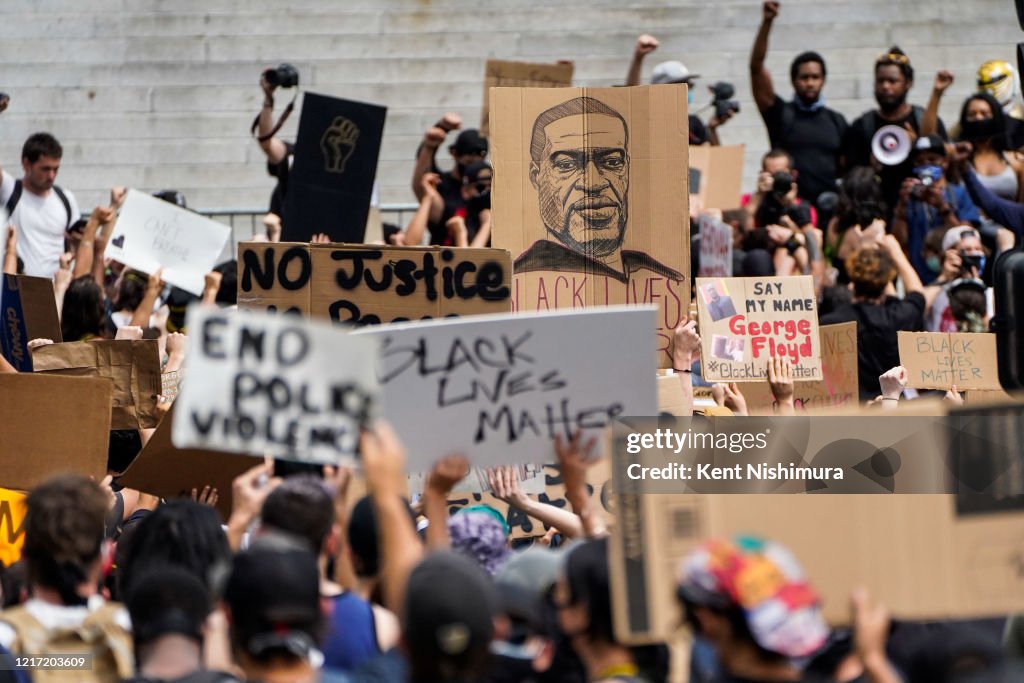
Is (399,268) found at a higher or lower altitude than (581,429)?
higher

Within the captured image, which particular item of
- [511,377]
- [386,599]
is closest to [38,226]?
[511,377]

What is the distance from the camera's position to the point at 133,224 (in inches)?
359

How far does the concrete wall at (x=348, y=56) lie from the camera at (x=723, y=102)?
209 centimetres

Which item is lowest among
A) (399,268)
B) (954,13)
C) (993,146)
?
(399,268)

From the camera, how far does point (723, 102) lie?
38.4 feet

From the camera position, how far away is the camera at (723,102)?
38.4 feet

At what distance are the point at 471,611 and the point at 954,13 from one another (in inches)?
509

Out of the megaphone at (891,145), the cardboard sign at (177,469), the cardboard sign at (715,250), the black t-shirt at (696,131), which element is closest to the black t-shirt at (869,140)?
the megaphone at (891,145)

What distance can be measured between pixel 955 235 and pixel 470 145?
9.93 ft

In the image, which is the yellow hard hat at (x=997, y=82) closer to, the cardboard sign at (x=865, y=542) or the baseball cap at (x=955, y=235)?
the baseball cap at (x=955, y=235)

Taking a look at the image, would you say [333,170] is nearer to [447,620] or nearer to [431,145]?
[431,145]

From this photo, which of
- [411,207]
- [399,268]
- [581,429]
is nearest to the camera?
[581,429]

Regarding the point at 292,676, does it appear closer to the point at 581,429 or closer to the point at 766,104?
the point at 581,429

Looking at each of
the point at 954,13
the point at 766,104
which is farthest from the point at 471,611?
the point at 954,13
